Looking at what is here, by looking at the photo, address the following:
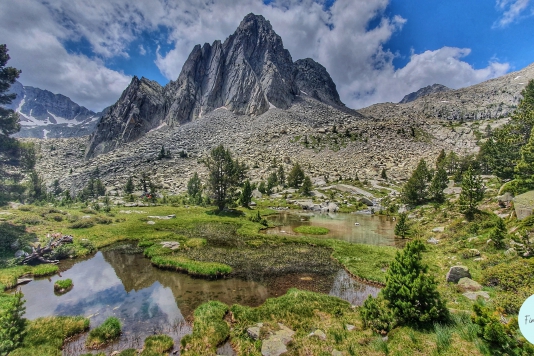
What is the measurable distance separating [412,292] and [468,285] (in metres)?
7.94

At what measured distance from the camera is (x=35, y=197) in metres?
59.2

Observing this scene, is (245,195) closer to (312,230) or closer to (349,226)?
(312,230)

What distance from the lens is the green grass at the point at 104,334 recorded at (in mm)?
12688

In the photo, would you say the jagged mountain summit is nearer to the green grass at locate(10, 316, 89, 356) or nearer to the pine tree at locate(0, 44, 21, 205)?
the pine tree at locate(0, 44, 21, 205)

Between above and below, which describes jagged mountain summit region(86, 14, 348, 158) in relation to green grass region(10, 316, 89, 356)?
above

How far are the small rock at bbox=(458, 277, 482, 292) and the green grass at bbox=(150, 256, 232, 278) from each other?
17.5m

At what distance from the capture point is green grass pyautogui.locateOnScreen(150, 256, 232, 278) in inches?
864

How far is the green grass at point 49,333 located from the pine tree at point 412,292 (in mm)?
16505

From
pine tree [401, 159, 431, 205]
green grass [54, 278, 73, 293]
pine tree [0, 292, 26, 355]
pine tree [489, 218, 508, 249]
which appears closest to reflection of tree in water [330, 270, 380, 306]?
pine tree [489, 218, 508, 249]

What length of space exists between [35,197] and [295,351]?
2950 inches

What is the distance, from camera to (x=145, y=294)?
61.2 feet

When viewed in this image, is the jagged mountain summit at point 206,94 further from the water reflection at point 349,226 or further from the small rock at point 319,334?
the small rock at point 319,334

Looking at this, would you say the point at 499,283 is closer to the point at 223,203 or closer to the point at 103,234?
the point at 103,234

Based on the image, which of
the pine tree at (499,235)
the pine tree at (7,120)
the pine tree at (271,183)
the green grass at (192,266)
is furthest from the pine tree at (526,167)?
the pine tree at (7,120)
